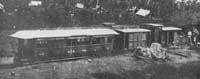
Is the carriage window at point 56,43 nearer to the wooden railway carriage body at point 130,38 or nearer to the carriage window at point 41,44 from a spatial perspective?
the carriage window at point 41,44

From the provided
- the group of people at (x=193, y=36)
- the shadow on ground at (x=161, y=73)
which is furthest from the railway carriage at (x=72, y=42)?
the group of people at (x=193, y=36)

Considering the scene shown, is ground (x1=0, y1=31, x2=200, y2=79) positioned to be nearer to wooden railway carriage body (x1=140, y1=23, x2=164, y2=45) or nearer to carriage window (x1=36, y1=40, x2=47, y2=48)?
carriage window (x1=36, y1=40, x2=47, y2=48)

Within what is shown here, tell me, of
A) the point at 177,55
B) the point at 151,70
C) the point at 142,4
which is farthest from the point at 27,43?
the point at 142,4

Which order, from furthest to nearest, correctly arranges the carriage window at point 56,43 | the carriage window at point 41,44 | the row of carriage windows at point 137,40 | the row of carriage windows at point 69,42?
the row of carriage windows at point 137,40, the carriage window at point 56,43, the row of carriage windows at point 69,42, the carriage window at point 41,44

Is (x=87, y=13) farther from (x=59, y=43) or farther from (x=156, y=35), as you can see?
(x=59, y=43)

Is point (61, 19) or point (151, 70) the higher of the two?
point (61, 19)

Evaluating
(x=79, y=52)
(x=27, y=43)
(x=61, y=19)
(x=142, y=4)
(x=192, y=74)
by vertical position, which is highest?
(x=142, y=4)

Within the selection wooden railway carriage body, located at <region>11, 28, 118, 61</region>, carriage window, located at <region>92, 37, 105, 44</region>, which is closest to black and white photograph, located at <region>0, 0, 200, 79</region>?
wooden railway carriage body, located at <region>11, 28, 118, 61</region>

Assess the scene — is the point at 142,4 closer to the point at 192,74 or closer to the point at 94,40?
the point at 94,40
